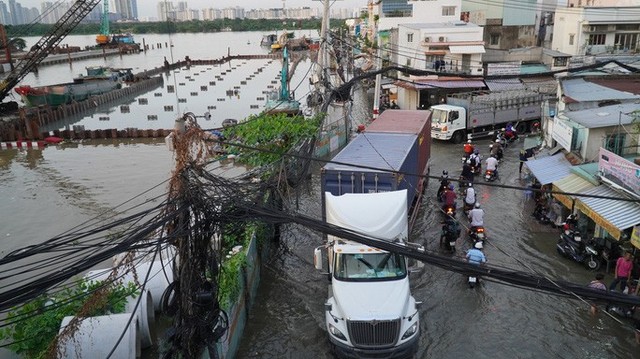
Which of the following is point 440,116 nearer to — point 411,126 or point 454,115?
point 454,115

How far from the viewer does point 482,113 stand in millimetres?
26938

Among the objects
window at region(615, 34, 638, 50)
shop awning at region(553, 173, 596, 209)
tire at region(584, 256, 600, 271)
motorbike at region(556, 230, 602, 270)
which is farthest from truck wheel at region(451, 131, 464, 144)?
window at region(615, 34, 638, 50)

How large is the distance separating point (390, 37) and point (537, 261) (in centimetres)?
3357

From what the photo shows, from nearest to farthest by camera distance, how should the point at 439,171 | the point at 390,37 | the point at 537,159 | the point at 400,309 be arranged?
the point at 400,309, the point at 537,159, the point at 439,171, the point at 390,37

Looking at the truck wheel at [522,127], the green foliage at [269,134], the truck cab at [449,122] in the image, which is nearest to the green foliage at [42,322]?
the green foliage at [269,134]

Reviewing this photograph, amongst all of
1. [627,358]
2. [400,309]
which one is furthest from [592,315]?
[400,309]

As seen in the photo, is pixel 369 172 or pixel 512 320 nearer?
pixel 512 320

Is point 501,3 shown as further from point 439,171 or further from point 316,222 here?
point 316,222

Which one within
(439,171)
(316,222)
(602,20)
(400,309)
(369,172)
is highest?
→ (602,20)

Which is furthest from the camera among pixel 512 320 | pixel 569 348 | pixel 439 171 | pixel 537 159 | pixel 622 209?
pixel 439 171

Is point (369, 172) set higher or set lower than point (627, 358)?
higher

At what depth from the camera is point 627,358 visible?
9.48 metres

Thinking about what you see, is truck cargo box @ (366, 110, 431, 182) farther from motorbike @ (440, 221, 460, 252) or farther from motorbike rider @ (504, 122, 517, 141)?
motorbike rider @ (504, 122, 517, 141)

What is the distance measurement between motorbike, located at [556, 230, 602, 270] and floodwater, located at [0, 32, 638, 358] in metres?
0.33
